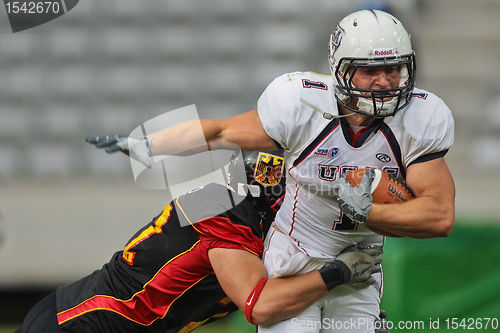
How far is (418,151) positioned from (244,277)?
0.83 meters

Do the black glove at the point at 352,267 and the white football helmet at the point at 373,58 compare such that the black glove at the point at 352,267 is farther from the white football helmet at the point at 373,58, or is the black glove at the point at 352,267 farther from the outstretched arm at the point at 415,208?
the white football helmet at the point at 373,58

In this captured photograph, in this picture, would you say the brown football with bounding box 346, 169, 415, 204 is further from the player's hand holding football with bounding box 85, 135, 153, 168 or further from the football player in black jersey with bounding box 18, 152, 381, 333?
the player's hand holding football with bounding box 85, 135, 153, 168

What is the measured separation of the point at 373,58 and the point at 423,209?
601 millimetres

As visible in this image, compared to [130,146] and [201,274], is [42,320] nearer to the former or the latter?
[201,274]

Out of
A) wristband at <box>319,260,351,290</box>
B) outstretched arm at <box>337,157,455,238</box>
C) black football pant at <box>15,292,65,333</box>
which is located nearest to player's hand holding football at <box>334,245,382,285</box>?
wristband at <box>319,260,351,290</box>

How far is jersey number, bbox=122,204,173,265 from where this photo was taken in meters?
3.20

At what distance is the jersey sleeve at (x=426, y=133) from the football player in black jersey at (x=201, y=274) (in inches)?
18.4

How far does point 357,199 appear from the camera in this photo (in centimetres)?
263

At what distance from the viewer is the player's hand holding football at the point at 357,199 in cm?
262

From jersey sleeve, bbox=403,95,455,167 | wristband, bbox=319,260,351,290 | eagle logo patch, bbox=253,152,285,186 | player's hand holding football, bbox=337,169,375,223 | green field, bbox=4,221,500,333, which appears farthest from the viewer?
green field, bbox=4,221,500,333

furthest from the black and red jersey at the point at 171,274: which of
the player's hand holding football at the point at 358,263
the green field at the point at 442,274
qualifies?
the green field at the point at 442,274

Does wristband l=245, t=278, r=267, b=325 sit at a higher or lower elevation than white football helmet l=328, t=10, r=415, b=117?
lower

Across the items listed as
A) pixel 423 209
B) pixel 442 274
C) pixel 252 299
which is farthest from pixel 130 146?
pixel 442 274

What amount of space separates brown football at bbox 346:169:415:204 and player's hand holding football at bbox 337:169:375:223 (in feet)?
0.10
